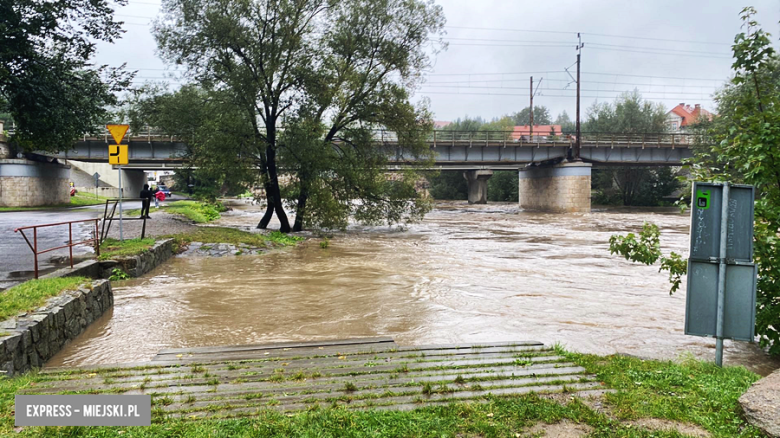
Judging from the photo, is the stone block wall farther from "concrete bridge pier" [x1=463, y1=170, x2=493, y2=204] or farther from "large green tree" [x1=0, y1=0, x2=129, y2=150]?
"concrete bridge pier" [x1=463, y1=170, x2=493, y2=204]

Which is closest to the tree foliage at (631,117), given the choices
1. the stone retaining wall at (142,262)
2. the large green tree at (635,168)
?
the large green tree at (635,168)

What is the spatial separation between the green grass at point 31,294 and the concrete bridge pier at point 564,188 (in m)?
45.8

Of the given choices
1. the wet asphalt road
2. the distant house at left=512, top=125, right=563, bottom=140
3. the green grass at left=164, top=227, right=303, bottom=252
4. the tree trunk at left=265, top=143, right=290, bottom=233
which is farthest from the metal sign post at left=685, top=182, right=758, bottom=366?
the distant house at left=512, top=125, right=563, bottom=140

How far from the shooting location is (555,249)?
72.6 feet

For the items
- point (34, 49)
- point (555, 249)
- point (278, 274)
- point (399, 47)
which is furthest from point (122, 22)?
point (555, 249)

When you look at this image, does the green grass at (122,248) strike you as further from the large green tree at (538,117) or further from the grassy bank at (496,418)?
the large green tree at (538,117)

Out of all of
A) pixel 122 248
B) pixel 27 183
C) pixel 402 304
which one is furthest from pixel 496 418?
pixel 27 183

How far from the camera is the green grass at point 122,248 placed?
1334 cm

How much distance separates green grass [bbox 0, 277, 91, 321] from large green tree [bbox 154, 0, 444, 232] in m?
16.1

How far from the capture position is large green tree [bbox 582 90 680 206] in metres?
61.3

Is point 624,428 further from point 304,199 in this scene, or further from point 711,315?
point 304,199

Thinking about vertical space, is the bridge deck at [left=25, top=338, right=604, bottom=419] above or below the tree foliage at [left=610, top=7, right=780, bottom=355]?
below

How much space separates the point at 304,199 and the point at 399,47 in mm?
9375

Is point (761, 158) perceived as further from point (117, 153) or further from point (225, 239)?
point (225, 239)
